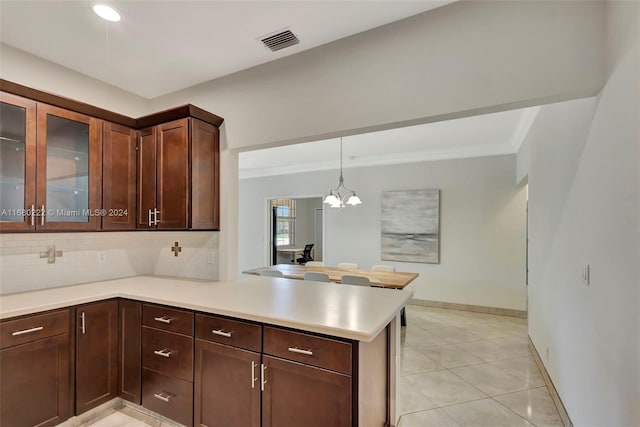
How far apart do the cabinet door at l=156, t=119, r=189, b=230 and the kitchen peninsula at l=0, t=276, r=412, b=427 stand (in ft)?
1.82

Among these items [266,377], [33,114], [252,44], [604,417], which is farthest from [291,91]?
[604,417]

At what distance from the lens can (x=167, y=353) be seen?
201 cm

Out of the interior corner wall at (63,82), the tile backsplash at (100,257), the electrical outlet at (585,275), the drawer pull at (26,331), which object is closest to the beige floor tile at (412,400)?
the electrical outlet at (585,275)

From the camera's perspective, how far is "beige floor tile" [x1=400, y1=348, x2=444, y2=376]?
118 inches

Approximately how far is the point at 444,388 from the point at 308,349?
1.83 m

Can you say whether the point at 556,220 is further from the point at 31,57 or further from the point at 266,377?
the point at 31,57

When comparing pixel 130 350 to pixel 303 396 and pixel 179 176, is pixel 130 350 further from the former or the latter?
pixel 303 396

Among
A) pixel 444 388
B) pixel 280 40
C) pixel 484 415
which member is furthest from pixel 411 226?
pixel 280 40

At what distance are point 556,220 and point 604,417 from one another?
4.59 ft

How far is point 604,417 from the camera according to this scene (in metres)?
1.51

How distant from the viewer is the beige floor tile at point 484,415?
2172 mm

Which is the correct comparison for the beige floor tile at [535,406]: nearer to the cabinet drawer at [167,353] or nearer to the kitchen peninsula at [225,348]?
the kitchen peninsula at [225,348]

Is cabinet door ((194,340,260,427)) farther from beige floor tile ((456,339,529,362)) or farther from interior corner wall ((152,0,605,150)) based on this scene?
beige floor tile ((456,339,529,362))

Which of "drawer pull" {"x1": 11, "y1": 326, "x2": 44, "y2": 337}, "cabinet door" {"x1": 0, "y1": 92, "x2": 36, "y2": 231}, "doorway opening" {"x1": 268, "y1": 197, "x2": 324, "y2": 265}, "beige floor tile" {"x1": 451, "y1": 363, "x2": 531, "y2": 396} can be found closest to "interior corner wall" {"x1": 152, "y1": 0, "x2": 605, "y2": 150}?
"cabinet door" {"x1": 0, "y1": 92, "x2": 36, "y2": 231}
